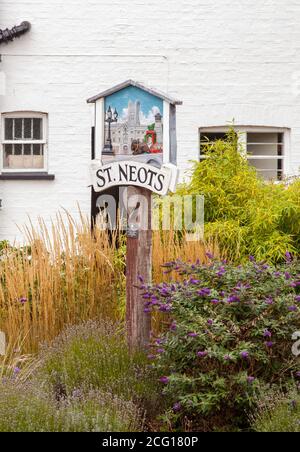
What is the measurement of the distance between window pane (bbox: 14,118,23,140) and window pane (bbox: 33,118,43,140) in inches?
7.4

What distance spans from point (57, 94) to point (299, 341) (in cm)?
768

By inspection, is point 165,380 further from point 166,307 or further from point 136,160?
point 136,160

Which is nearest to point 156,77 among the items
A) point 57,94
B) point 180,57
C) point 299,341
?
point 180,57

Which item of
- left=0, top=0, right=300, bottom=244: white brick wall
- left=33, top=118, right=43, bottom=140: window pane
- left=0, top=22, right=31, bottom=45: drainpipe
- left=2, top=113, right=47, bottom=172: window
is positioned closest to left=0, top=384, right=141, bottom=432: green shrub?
left=0, top=0, right=300, bottom=244: white brick wall

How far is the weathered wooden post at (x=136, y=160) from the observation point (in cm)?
610

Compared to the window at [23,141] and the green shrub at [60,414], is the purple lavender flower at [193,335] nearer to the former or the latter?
the green shrub at [60,414]

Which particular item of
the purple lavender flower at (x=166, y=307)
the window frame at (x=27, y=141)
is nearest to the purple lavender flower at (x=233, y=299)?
the purple lavender flower at (x=166, y=307)

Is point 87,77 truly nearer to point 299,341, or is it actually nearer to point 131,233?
point 131,233

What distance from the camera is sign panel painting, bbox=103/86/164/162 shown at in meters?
6.23

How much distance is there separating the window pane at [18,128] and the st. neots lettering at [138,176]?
637 cm

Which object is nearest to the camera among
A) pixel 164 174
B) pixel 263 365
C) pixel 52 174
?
pixel 263 365

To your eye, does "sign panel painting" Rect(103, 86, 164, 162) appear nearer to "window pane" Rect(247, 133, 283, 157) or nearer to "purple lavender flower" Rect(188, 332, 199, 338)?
"purple lavender flower" Rect(188, 332, 199, 338)

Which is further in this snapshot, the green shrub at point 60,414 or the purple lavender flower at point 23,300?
the purple lavender flower at point 23,300

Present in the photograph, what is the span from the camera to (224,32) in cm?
1222
